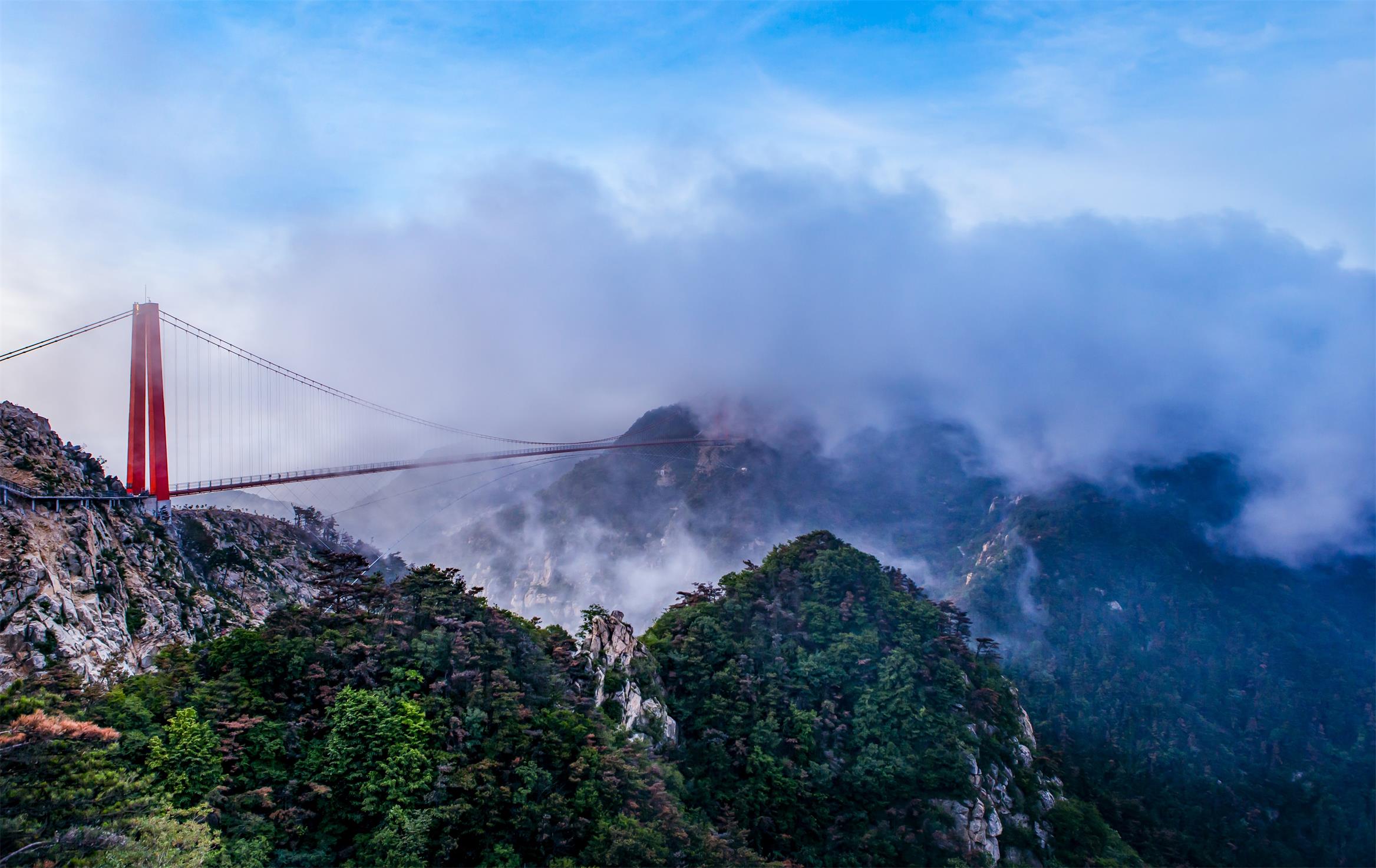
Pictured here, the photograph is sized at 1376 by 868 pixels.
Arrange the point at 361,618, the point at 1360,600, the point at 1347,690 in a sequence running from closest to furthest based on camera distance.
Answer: the point at 361,618, the point at 1347,690, the point at 1360,600

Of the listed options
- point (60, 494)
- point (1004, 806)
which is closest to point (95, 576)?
point (60, 494)

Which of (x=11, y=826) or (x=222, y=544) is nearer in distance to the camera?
(x=11, y=826)

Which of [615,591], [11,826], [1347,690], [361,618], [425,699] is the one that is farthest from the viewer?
[615,591]

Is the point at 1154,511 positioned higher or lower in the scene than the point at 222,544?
higher

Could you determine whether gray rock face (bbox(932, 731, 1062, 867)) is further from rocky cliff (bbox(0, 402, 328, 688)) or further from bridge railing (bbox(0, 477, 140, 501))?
bridge railing (bbox(0, 477, 140, 501))

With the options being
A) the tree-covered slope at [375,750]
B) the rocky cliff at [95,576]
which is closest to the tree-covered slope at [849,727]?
the tree-covered slope at [375,750]

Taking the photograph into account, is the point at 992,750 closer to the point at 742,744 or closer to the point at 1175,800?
the point at 742,744

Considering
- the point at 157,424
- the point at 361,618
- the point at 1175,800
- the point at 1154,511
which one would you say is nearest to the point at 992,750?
the point at 1175,800
